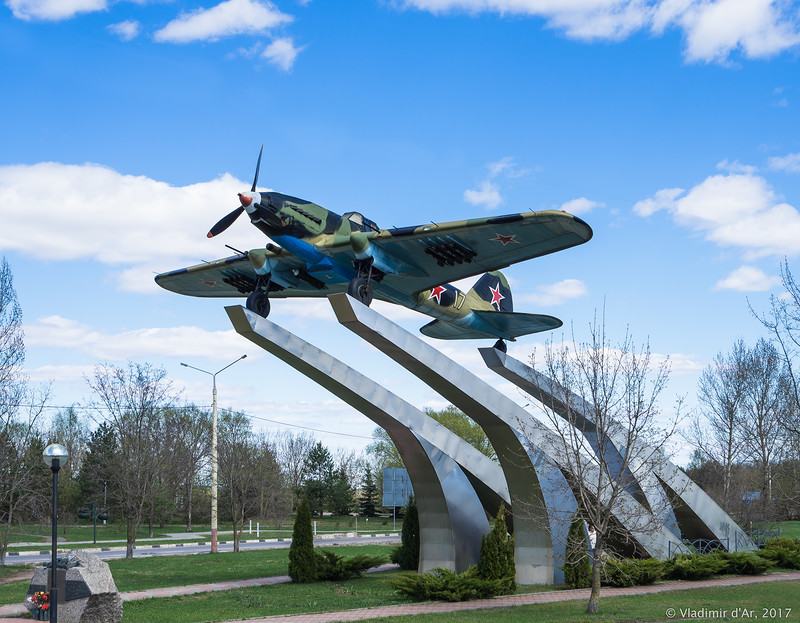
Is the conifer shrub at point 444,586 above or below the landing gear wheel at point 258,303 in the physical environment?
below

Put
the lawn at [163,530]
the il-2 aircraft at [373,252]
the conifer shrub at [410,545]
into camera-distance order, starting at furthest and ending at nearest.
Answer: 1. the lawn at [163,530]
2. the conifer shrub at [410,545]
3. the il-2 aircraft at [373,252]

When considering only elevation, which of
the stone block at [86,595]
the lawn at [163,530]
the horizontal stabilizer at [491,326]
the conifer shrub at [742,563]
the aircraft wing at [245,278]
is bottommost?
the lawn at [163,530]

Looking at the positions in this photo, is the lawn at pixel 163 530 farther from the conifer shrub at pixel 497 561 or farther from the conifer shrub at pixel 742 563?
the conifer shrub at pixel 742 563

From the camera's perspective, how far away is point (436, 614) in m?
14.4

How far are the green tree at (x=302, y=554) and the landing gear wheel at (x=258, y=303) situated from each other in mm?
4954

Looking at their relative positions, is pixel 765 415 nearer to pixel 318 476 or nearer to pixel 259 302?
pixel 259 302

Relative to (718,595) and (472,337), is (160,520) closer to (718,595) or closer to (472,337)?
(472,337)

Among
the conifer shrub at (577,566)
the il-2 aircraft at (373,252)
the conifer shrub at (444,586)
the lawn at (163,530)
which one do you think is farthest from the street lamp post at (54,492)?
the lawn at (163,530)

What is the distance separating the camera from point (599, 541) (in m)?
14.8

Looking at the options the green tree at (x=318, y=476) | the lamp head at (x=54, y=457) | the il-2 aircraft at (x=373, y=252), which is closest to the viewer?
the lamp head at (x=54, y=457)

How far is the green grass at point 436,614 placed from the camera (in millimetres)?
13773

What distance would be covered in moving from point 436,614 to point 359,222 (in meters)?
10.2

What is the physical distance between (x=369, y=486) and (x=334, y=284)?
48.9 m

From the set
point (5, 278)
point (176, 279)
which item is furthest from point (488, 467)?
point (5, 278)
